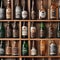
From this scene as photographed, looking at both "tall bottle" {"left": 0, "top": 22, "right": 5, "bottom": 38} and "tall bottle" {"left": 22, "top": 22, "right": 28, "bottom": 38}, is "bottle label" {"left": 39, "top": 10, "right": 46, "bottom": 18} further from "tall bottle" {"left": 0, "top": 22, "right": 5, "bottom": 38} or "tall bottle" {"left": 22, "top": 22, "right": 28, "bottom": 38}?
"tall bottle" {"left": 0, "top": 22, "right": 5, "bottom": 38}

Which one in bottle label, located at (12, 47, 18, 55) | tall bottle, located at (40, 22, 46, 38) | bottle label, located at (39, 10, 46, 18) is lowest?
bottle label, located at (12, 47, 18, 55)

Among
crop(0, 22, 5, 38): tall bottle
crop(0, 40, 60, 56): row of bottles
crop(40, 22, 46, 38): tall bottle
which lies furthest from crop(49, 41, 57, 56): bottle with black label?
crop(0, 22, 5, 38): tall bottle

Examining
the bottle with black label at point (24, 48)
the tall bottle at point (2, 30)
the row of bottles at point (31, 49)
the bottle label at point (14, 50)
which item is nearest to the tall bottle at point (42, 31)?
the row of bottles at point (31, 49)

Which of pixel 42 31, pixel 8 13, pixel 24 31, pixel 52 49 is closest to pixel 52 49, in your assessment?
pixel 52 49

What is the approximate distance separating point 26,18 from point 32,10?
0.11 meters

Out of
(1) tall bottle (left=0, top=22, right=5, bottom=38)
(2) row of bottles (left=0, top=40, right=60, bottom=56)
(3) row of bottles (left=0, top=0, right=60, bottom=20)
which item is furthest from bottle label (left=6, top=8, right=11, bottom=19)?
(2) row of bottles (left=0, top=40, right=60, bottom=56)

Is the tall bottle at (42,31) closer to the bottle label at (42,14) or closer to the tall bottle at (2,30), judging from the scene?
the bottle label at (42,14)

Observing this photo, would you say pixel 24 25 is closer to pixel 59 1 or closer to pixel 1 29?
pixel 1 29

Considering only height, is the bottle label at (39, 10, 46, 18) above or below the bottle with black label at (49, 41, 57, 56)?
above

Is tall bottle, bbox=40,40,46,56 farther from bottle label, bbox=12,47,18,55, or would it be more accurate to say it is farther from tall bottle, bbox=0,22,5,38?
tall bottle, bbox=0,22,5,38

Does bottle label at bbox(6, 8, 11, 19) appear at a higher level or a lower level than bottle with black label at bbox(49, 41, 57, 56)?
higher

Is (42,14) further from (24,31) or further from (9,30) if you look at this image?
(9,30)

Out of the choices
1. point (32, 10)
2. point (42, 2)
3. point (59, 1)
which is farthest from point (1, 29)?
point (59, 1)

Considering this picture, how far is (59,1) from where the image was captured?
2.25 meters
